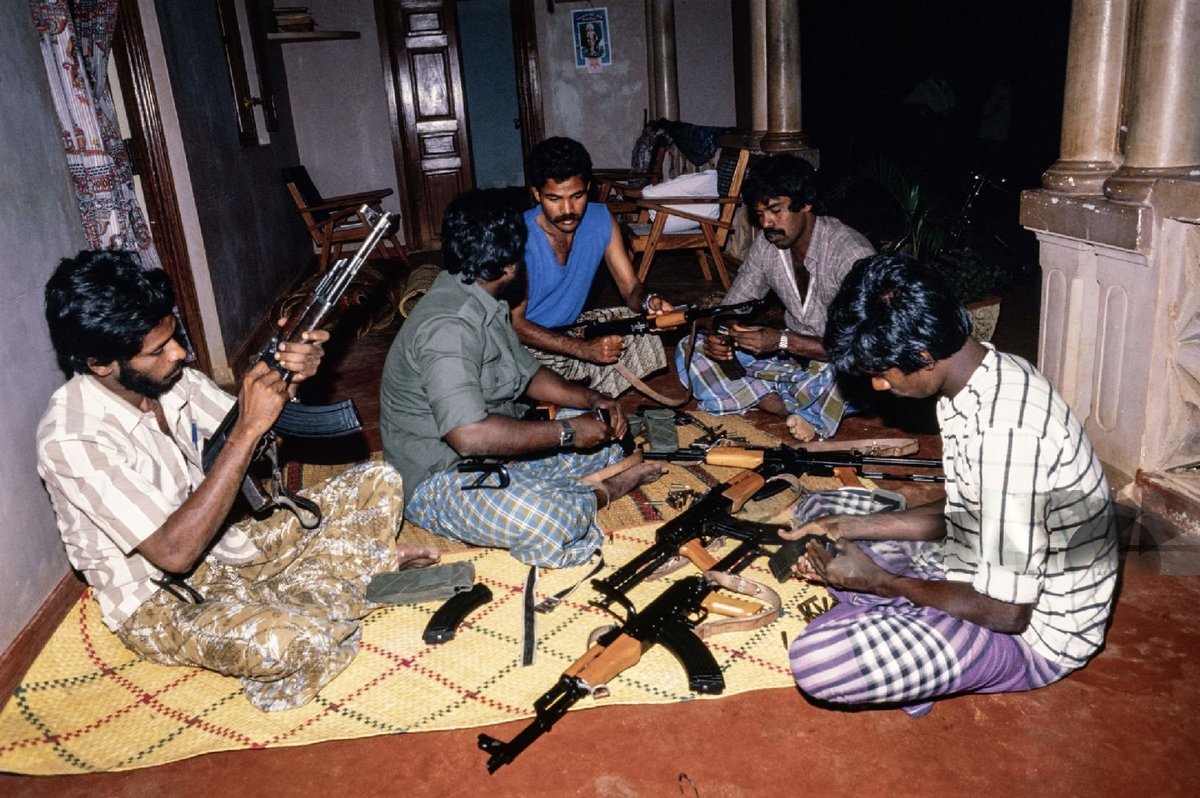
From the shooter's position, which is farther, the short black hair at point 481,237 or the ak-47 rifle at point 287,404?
the short black hair at point 481,237

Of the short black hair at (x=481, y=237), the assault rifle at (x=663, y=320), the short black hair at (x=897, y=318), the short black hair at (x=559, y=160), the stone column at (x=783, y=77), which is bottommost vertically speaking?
the assault rifle at (x=663, y=320)

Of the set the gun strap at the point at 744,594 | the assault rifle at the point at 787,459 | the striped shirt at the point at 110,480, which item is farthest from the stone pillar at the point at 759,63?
the striped shirt at the point at 110,480

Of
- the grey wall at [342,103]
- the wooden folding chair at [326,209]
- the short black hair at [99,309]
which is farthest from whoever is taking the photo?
the grey wall at [342,103]

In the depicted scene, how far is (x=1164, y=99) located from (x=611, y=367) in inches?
119

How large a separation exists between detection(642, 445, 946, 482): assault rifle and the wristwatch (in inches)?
22.5

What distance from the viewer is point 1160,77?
3324mm

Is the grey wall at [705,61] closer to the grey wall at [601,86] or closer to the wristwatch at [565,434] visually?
the grey wall at [601,86]

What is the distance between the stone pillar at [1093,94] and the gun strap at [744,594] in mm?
2394

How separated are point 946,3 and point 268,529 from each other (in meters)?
13.5

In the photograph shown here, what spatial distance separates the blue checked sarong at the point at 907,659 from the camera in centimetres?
232

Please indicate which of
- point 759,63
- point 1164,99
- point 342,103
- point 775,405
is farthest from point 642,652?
point 342,103

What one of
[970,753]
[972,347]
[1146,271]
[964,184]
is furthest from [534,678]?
[964,184]

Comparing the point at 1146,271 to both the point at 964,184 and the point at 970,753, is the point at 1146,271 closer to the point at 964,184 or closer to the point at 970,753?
the point at 970,753

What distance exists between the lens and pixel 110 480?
2.59m
